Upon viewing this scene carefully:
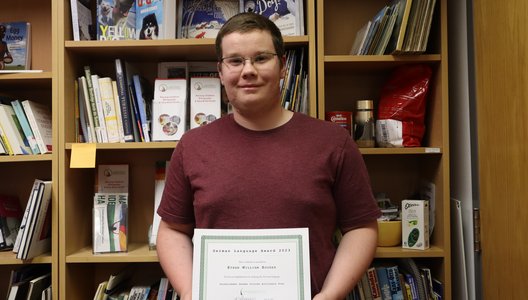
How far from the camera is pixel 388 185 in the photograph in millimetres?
1935

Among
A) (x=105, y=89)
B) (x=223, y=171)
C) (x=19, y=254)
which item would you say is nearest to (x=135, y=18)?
(x=105, y=89)

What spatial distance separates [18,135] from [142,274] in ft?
2.66

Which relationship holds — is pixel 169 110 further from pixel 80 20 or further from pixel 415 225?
pixel 415 225

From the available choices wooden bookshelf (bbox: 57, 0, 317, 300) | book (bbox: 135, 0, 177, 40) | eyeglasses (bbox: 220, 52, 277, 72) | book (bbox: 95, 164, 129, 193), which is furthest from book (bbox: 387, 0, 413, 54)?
book (bbox: 95, 164, 129, 193)

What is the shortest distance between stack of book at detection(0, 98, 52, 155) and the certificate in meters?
1.01

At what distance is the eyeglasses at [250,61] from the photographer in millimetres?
1160

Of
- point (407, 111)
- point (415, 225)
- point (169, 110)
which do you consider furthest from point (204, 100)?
point (415, 225)

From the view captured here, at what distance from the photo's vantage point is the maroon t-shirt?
1.17 m

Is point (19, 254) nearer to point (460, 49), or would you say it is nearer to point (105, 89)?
point (105, 89)

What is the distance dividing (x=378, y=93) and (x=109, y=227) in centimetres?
132

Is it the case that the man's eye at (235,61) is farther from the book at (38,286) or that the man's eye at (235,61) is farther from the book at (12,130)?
the book at (38,286)

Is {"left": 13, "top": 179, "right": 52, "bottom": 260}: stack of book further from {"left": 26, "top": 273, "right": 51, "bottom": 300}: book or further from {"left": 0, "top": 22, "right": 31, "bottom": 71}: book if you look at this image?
{"left": 0, "top": 22, "right": 31, "bottom": 71}: book

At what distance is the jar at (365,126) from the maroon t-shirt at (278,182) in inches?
18.1

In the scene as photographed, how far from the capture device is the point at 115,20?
1757mm
